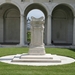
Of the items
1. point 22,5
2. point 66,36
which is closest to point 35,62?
point 22,5

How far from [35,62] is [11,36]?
71.5 ft

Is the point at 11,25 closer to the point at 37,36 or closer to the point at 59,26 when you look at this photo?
the point at 59,26

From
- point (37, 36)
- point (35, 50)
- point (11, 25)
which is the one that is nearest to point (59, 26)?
point (11, 25)

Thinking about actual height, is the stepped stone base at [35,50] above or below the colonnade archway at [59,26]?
below

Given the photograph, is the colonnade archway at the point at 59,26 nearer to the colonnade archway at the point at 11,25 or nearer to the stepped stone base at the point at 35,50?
the colonnade archway at the point at 11,25

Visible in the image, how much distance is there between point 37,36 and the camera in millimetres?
12328

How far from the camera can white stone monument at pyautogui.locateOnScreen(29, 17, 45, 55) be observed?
12.2 m

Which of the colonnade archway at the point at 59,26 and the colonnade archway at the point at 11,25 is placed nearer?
the colonnade archway at the point at 59,26

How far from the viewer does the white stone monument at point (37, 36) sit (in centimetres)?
1218

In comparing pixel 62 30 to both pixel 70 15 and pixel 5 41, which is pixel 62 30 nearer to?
pixel 70 15

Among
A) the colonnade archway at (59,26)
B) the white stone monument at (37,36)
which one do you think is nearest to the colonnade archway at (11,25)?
the colonnade archway at (59,26)

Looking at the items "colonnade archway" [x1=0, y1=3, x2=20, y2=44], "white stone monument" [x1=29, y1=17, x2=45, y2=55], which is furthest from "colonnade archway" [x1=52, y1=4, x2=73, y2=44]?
"white stone monument" [x1=29, y1=17, x2=45, y2=55]

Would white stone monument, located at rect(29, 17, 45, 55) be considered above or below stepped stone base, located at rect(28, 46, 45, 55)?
above

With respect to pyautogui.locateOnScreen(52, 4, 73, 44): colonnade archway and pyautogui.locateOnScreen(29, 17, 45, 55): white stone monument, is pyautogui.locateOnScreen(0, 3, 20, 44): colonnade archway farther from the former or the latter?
pyautogui.locateOnScreen(29, 17, 45, 55): white stone monument
